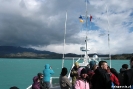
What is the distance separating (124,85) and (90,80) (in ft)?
2.73

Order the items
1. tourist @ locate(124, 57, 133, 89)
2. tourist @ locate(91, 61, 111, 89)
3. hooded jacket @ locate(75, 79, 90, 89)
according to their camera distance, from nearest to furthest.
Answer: tourist @ locate(91, 61, 111, 89) → tourist @ locate(124, 57, 133, 89) → hooded jacket @ locate(75, 79, 90, 89)

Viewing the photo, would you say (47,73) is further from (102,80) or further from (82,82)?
(102,80)

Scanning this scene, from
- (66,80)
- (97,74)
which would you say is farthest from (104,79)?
(66,80)

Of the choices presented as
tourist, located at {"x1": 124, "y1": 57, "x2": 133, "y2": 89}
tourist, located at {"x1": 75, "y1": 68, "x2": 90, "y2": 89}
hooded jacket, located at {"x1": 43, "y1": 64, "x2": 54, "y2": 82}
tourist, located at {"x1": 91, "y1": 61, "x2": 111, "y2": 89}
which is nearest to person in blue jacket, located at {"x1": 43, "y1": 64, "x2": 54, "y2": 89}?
hooded jacket, located at {"x1": 43, "y1": 64, "x2": 54, "y2": 82}

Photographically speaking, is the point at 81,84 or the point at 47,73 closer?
the point at 81,84

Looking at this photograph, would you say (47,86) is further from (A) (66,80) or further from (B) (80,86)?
A: (B) (80,86)

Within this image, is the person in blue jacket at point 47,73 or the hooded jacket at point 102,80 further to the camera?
the person in blue jacket at point 47,73

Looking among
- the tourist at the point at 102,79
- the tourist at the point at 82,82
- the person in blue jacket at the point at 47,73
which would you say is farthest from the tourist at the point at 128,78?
the person in blue jacket at the point at 47,73

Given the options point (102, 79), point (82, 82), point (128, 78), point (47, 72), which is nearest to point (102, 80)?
point (102, 79)

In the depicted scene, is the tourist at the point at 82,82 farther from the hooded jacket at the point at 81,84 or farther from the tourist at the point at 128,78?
the tourist at the point at 128,78

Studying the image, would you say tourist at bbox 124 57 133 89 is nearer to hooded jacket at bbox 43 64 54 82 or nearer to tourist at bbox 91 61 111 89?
tourist at bbox 91 61 111 89

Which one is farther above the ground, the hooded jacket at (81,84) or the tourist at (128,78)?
the tourist at (128,78)

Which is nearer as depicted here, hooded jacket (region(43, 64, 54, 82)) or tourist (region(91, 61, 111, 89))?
tourist (region(91, 61, 111, 89))

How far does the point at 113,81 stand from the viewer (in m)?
4.52
